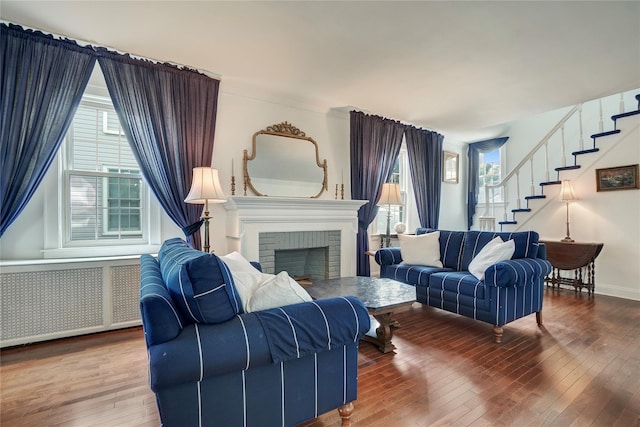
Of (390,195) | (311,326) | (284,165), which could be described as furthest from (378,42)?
(311,326)

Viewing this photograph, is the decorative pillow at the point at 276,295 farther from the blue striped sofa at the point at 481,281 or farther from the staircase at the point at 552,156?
the staircase at the point at 552,156

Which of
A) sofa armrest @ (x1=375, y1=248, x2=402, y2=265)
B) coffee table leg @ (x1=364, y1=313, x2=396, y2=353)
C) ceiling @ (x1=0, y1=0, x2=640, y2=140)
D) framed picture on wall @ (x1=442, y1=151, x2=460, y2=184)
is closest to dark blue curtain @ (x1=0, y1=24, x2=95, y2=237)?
ceiling @ (x1=0, y1=0, x2=640, y2=140)

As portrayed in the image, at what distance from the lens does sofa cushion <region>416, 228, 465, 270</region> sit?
3457mm

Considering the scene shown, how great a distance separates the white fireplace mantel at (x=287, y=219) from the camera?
3.30 meters

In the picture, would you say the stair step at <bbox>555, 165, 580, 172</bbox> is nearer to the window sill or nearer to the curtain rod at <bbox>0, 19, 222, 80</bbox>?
the curtain rod at <bbox>0, 19, 222, 80</bbox>

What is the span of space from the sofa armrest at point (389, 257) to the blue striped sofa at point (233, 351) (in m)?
2.22

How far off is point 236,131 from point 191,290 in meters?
2.71

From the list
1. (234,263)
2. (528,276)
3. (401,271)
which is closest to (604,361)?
(528,276)

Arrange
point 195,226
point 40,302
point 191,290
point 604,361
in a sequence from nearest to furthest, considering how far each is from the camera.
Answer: point 191,290, point 604,361, point 40,302, point 195,226

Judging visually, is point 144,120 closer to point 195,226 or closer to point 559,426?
point 195,226

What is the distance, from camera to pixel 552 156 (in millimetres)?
5035

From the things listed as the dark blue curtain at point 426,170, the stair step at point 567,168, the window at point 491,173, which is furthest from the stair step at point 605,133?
the dark blue curtain at point 426,170

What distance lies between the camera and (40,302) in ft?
8.25

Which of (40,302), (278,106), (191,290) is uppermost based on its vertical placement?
(278,106)
